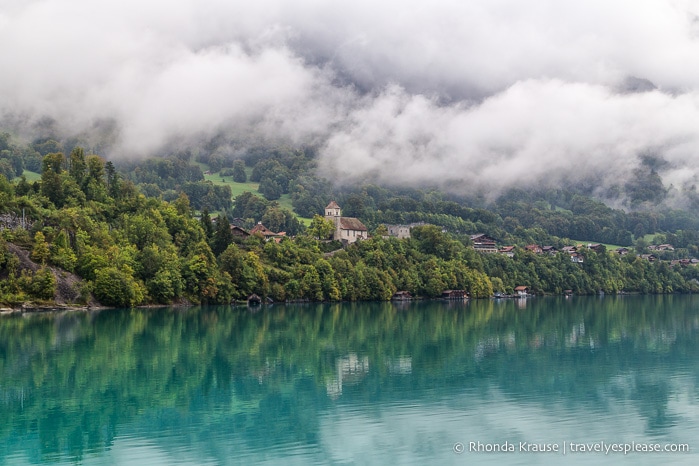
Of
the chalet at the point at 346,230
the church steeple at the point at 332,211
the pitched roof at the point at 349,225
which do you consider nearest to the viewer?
the chalet at the point at 346,230

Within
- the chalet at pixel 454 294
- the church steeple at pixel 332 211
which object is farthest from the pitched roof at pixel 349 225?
the chalet at pixel 454 294

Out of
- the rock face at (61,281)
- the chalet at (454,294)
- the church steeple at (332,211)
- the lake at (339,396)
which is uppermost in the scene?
the church steeple at (332,211)

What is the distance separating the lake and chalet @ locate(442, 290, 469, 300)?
7837 cm

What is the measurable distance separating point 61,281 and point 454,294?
7836 cm

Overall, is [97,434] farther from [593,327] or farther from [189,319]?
[593,327]

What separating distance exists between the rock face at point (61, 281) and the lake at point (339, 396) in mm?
22536

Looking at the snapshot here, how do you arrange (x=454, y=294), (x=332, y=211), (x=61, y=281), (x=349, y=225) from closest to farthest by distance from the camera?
(x=61, y=281), (x=454, y=294), (x=349, y=225), (x=332, y=211)

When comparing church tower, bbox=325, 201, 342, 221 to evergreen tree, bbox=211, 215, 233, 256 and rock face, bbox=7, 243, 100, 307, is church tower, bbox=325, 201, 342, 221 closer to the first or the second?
evergreen tree, bbox=211, 215, 233, 256

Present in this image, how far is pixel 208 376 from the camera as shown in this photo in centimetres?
4697

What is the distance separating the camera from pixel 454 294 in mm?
157125

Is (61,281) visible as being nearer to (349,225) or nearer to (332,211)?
(349,225)

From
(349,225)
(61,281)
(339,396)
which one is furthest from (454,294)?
(339,396)

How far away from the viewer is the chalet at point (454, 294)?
511 feet

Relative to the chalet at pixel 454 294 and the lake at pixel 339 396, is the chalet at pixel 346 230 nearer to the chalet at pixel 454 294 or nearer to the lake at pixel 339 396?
the chalet at pixel 454 294
